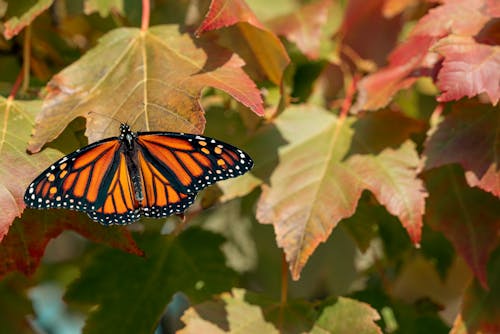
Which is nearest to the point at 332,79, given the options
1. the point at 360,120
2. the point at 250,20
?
the point at 360,120

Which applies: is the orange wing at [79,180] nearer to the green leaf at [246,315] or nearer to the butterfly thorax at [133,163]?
the butterfly thorax at [133,163]

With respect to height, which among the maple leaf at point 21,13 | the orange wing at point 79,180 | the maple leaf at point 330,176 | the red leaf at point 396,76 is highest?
the maple leaf at point 21,13

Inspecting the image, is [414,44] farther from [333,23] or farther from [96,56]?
[96,56]

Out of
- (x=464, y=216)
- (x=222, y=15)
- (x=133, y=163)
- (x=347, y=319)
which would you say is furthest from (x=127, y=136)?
(x=464, y=216)

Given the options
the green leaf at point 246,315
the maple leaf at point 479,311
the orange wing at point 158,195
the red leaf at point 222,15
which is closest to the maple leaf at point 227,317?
the green leaf at point 246,315

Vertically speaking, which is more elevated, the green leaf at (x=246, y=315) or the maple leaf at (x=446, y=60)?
the maple leaf at (x=446, y=60)

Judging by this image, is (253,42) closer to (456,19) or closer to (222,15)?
(222,15)

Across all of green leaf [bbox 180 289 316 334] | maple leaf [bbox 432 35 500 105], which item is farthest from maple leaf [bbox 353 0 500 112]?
green leaf [bbox 180 289 316 334]

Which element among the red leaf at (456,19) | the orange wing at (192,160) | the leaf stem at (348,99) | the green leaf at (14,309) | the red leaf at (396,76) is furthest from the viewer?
the green leaf at (14,309)
